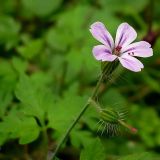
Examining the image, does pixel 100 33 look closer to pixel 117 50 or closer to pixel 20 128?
pixel 117 50

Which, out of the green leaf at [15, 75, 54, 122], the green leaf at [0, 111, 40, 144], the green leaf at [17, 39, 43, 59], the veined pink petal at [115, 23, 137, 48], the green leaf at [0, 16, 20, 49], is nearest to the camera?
the veined pink petal at [115, 23, 137, 48]

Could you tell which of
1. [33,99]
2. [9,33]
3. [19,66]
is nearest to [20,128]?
[33,99]

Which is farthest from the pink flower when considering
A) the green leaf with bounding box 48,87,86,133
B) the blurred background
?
the green leaf with bounding box 48,87,86,133

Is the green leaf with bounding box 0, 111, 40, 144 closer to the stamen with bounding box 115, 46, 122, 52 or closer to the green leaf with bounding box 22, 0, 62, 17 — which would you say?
the stamen with bounding box 115, 46, 122, 52

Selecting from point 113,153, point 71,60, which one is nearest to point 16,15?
point 71,60

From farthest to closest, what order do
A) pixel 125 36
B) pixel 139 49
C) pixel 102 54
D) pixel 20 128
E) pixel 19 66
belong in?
1. pixel 19 66
2. pixel 20 128
3. pixel 125 36
4. pixel 139 49
5. pixel 102 54
